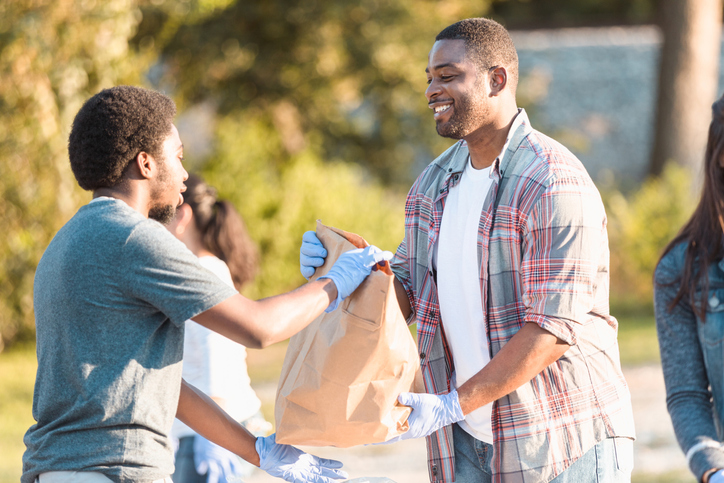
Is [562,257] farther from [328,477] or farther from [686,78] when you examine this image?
[686,78]

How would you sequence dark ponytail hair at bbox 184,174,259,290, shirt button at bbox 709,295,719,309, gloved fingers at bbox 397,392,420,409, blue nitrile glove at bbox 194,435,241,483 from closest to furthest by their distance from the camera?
gloved fingers at bbox 397,392,420,409, shirt button at bbox 709,295,719,309, blue nitrile glove at bbox 194,435,241,483, dark ponytail hair at bbox 184,174,259,290

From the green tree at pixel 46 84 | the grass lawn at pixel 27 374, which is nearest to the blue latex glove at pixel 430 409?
the grass lawn at pixel 27 374

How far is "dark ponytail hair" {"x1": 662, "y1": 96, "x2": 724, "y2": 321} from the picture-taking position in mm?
2316

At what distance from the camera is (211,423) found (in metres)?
2.39

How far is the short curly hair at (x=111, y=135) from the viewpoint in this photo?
77.4 inches

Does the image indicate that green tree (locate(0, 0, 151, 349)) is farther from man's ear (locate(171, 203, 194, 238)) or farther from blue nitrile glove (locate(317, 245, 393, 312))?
blue nitrile glove (locate(317, 245, 393, 312))

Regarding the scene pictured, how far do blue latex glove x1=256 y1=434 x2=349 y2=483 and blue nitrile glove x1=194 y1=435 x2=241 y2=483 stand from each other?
1.57ft

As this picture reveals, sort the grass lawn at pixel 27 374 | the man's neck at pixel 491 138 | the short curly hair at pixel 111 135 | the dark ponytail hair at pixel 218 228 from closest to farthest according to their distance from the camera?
1. the short curly hair at pixel 111 135
2. the man's neck at pixel 491 138
3. the dark ponytail hair at pixel 218 228
4. the grass lawn at pixel 27 374

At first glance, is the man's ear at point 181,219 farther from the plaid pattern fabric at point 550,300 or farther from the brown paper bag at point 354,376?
the plaid pattern fabric at point 550,300

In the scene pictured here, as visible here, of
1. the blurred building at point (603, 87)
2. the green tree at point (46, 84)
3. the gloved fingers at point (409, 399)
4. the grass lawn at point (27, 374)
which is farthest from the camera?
the blurred building at point (603, 87)

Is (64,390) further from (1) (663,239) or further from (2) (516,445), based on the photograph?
(1) (663,239)

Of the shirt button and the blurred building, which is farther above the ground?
the blurred building

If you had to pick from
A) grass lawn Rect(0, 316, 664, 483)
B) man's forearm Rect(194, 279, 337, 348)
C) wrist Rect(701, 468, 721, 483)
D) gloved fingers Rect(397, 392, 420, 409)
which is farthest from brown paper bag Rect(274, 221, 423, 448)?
grass lawn Rect(0, 316, 664, 483)

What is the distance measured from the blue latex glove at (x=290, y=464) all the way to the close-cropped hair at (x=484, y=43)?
1.32m
